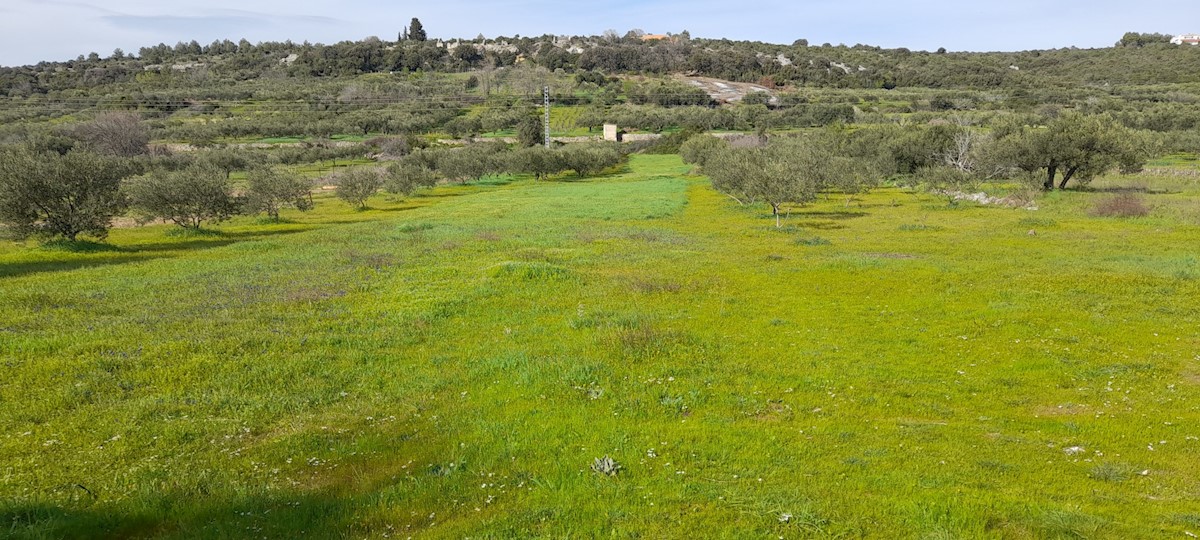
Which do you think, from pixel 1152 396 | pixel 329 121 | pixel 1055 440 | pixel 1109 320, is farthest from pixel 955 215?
pixel 329 121

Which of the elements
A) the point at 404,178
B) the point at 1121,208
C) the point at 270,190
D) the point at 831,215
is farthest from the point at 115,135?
the point at 1121,208

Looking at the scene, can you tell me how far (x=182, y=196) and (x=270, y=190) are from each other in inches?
478

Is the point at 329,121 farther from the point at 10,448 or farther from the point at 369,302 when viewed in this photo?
the point at 10,448

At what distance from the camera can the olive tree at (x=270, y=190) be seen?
189 ft

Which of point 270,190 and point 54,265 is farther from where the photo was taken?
point 270,190

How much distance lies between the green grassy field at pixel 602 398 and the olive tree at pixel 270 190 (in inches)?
1025

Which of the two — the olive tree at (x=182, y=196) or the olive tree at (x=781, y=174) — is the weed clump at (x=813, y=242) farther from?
the olive tree at (x=182, y=196)

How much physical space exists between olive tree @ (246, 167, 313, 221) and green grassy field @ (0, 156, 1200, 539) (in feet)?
85.4

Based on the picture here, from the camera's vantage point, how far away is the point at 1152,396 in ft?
46.5

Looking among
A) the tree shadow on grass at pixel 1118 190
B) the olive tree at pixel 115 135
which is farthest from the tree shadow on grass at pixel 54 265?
the olive tree at pixel 115 135

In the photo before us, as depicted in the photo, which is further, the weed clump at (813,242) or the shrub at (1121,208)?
the shrub at (1121,208)

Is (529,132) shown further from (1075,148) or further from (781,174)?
(1075,148)

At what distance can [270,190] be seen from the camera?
5769 centimetres

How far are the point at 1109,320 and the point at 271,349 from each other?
2670 centimetres
